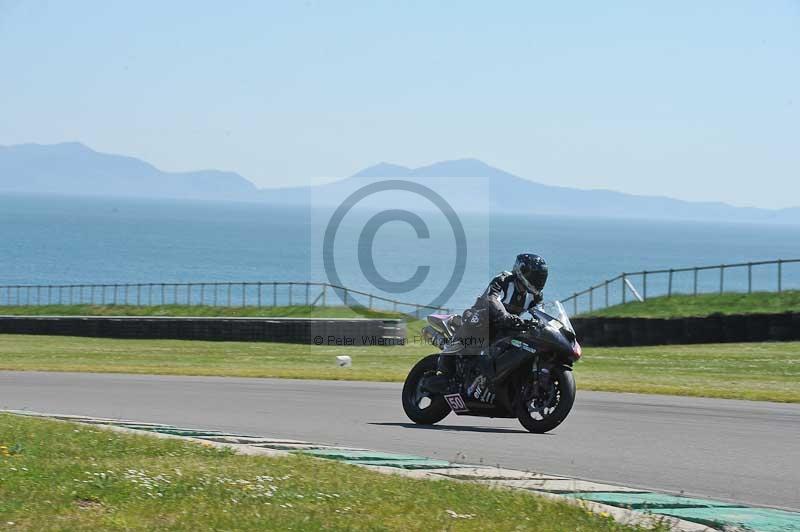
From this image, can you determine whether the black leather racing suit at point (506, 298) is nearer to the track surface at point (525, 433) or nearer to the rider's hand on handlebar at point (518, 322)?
the rider's hand on handlebar at point (518, 322)

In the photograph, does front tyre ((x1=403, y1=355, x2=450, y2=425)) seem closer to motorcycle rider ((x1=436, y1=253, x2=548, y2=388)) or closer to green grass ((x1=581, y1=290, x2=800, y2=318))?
motorcycle rider ((x1=436, y1=253, x2=548, y2=388))

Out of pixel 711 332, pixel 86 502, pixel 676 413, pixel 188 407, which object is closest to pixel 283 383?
pixel 188 407

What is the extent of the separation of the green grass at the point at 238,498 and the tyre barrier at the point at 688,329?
20.2 meters

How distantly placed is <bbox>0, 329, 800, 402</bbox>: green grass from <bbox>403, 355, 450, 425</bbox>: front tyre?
17.2 feet

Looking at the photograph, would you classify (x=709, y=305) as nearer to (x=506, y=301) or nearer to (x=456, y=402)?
(x=456, y=402)

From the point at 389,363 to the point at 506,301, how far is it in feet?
46.9

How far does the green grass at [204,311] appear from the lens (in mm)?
41469

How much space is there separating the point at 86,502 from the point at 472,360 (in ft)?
18.7

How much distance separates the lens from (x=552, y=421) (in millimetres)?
11656

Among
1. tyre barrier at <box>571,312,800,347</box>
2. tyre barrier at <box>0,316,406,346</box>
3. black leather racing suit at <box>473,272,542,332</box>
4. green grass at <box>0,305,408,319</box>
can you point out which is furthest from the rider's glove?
green grass at <box>0,305,408,319</box>

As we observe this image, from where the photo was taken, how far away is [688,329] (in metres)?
28.9

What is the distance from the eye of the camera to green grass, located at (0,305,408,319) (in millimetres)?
41469

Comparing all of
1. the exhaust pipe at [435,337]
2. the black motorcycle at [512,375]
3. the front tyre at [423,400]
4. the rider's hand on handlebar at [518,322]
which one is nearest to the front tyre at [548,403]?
the black motorcycle at [512,375]

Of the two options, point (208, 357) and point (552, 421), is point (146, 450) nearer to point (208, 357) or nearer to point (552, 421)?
point (552, 421)
